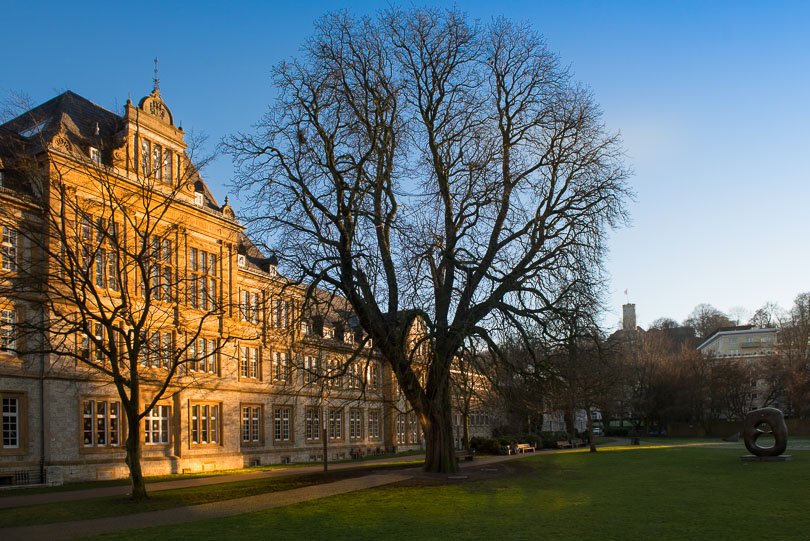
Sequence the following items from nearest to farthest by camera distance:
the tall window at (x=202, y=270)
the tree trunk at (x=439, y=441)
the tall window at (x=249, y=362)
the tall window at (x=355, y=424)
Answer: the tree trunk at (x=439, y=441) → the tall window at (x=202, y=270) → the tall window at (x=249, y=362) → the tall window at (x=355, y=424)

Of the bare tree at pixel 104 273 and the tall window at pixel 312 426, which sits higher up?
the bare tree at pixel 104 273

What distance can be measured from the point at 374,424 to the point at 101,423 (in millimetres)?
34689

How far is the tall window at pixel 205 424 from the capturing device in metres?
45.1

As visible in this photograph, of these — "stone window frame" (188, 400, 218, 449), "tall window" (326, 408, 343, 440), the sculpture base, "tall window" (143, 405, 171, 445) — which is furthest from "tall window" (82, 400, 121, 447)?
the sculpture base

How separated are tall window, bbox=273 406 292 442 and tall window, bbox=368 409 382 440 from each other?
1414 cm

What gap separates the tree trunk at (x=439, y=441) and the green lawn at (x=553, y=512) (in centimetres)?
293

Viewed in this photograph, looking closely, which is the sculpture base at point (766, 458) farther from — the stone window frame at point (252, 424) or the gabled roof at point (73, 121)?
the gabled roof at point (73, 121)

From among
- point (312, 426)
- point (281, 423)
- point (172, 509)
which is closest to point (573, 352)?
point (172, 509)

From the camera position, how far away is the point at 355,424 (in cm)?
6650

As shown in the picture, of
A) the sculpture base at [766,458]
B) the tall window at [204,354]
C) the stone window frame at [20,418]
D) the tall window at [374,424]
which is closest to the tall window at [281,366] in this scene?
the tall window at [204,354]

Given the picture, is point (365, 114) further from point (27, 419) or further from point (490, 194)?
point (27, 419)

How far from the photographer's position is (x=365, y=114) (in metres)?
30.3

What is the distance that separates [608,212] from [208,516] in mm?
18655

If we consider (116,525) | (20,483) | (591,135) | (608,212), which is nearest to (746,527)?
(116,525)
